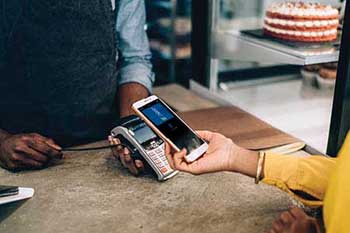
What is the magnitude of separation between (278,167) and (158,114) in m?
0.28

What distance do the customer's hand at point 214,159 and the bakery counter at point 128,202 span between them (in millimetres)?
94

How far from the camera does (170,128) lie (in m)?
1.10

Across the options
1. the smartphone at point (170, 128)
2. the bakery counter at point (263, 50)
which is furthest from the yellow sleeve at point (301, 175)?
the bakery counter at point (263, 50)

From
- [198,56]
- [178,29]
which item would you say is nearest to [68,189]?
[198,56]

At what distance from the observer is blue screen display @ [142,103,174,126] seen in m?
1.10

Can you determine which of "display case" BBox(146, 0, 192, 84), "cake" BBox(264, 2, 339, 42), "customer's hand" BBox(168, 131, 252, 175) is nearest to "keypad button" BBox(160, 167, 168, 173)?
"customer's hand" BBox(168, 131, 252, 175)

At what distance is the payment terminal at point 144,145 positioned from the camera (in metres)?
1.26

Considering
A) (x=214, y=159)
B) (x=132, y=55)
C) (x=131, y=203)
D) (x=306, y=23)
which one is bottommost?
(x=131, y=203)

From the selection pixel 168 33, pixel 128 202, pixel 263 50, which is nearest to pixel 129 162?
pixel 128 202

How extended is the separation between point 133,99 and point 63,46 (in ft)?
0.98

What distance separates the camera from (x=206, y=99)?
1.85 m

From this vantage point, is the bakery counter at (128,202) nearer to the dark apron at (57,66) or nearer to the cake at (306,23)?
the dark apron at (57,66)

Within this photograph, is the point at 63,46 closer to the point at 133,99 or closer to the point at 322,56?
the point at 133,99

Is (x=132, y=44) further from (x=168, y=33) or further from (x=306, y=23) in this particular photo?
(x=168, y=33)
